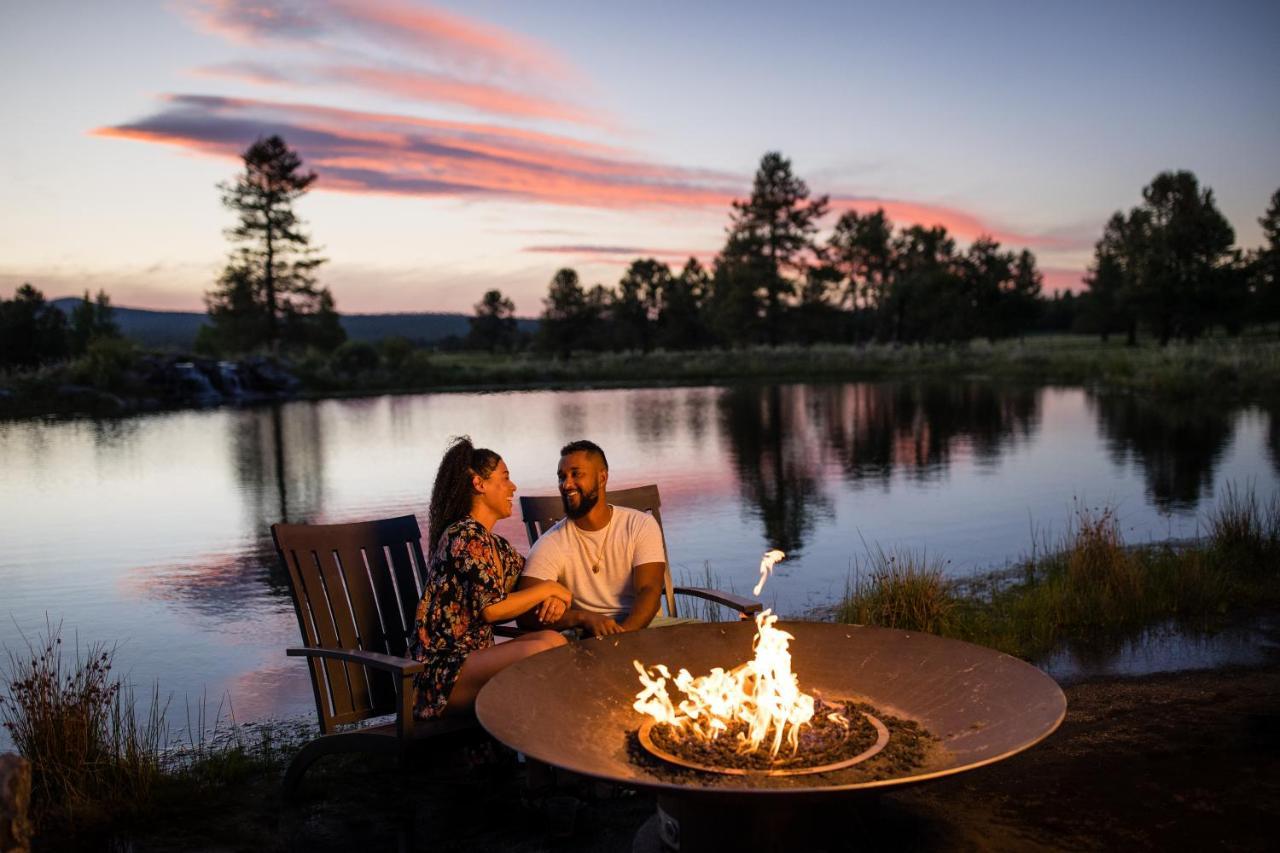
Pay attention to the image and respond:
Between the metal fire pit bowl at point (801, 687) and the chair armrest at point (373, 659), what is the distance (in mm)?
396

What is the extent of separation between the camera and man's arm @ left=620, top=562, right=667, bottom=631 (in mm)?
4105

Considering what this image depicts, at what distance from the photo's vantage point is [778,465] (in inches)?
658

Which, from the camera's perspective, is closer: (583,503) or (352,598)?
(352,598)

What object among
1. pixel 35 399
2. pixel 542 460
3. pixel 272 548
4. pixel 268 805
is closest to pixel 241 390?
pixel 35 399

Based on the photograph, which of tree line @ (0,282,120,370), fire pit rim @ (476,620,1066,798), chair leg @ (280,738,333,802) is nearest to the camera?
fire pit rim @ (476,620,1066,798)

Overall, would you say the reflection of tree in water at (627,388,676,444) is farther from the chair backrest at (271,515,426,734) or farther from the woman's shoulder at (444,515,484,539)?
the woman's shoulder at (444,515,484,539)

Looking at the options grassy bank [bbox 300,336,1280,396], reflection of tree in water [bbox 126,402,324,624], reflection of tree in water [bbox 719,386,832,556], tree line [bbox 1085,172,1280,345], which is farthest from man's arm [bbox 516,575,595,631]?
tree line [bbox 1085,172,1280,345]

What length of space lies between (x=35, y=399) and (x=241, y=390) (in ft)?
24.7

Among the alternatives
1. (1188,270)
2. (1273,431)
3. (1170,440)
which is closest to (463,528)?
(1170,440)

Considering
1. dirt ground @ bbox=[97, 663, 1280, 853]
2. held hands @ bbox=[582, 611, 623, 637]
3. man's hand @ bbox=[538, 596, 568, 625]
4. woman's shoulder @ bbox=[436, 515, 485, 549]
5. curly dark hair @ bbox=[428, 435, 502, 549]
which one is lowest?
dirt ground @ bbox=[97, 663, 1280, 853]

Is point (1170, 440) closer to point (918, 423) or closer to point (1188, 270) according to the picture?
point (918, 423)

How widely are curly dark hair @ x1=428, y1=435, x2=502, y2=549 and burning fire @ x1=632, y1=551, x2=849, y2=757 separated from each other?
3.46ft

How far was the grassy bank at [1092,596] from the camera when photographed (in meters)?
5.94

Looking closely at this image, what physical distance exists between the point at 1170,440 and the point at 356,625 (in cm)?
1795
